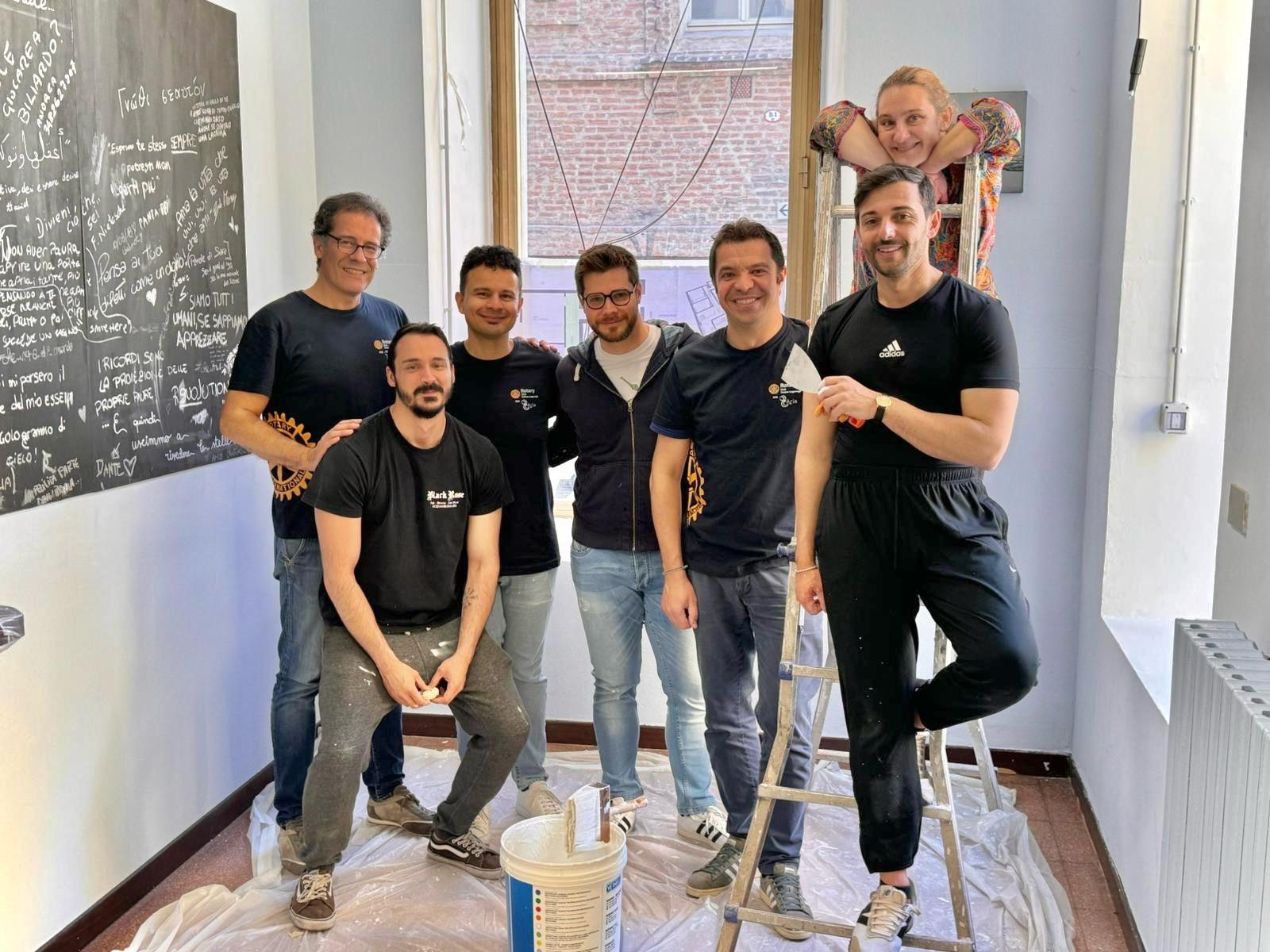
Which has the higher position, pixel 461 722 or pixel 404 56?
pixel 404 56

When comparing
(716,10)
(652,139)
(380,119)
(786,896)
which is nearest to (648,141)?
(652,139)

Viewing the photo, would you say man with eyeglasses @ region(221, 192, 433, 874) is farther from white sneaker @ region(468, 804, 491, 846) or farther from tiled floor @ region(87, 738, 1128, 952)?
white sneaker @ region(468, 804, 491, 846)

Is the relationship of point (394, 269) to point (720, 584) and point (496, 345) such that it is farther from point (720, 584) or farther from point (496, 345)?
point (720, 584)

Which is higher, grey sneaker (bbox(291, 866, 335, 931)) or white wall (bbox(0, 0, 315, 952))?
white wall (bbox(0, 0, 315, 952))

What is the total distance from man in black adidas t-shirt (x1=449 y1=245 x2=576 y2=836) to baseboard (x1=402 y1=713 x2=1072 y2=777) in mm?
680

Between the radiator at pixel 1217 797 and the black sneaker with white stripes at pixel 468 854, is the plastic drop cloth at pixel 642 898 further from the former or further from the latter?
the radiator at pixel 1217 797

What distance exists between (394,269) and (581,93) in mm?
895

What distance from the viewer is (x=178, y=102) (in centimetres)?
283

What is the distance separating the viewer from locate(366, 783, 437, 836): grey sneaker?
3.02 m

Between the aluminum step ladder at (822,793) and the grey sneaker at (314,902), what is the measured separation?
3.06 ft

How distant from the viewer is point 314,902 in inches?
101

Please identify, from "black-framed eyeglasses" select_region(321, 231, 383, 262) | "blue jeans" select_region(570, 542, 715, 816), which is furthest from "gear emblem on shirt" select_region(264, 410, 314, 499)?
"blue jeans" select_region(570, 542, 715, 816)

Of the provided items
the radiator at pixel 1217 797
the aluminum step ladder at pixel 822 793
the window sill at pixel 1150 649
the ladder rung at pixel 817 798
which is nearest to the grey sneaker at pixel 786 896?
the aluminum step ladder at pixel 822 793

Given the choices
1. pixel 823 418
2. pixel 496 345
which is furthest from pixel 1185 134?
pixel 496 345
